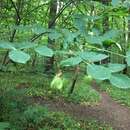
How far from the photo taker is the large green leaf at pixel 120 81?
3.99 ft

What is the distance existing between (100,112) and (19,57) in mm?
10501

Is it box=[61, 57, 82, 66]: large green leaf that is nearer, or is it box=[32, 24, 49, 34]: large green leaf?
box=[61, 57, 82, 66]: large green leaf

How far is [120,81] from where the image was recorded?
4.05ft

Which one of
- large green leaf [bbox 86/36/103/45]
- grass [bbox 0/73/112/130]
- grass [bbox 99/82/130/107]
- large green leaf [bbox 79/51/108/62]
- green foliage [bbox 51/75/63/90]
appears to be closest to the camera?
large green leaf [bbox 79/51/108/62]

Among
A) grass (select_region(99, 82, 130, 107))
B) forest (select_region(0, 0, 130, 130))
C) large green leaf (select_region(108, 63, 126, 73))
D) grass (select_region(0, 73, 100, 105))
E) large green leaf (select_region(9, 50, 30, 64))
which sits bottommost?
grass (select_region(99, 82, 130, 107))

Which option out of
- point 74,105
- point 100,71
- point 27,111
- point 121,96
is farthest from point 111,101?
point 100,71

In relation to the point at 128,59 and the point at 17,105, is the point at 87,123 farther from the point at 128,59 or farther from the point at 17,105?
the point at 128,59

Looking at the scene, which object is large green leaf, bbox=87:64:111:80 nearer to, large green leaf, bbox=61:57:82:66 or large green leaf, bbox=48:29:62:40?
large green leaf, bbox=61:57:82:66

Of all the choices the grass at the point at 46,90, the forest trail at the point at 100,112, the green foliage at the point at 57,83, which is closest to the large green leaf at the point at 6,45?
the green foliage at the point at 57,83

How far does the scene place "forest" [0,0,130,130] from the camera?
1.39 m

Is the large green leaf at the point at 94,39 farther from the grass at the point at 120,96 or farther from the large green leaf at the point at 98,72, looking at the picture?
the grass at the point at 120,96

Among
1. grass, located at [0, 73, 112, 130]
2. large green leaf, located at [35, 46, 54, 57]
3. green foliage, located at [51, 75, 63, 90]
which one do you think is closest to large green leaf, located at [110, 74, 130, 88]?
large green leaf, located at [35, 46, 54, 57]

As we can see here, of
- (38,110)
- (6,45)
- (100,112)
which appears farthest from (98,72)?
(100,112)

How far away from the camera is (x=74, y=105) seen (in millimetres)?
11820
